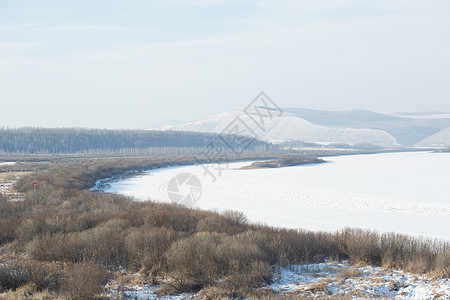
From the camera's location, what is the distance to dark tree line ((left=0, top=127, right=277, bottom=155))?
110625 mm

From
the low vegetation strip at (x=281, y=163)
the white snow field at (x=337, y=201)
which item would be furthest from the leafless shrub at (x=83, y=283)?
the low vegetation strip at (x=281, y=163)

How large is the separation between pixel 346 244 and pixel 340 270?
6.03ft

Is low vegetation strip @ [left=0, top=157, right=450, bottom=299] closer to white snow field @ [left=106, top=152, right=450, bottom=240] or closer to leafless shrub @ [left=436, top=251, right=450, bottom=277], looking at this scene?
leafless shrub @ [left=436, top=251, right=450, bottom=277]

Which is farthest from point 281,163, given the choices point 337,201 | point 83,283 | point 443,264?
point 83,283

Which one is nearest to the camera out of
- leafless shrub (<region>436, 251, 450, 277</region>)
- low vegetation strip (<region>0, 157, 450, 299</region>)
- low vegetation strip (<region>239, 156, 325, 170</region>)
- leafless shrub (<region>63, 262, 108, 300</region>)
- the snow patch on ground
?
leafless shrub (<region>63, 262, 108, 300</region>)

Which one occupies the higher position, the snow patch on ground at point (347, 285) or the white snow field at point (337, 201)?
the snow patch on ground at point (347, 285)

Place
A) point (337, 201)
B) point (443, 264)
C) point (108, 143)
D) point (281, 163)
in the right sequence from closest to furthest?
point (443, 264) < point (337, 201) < point (281, 163) < point (108, 143)

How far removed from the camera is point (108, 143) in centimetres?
12619

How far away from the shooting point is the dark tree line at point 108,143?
4355 inches

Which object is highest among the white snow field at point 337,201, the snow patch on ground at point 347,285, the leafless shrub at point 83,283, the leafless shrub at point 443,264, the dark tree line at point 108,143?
the dark tree line at point 108,143

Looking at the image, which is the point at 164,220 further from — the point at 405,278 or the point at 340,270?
the point at 405,278

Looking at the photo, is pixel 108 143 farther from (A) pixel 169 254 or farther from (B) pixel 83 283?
(B) pixel 83 283

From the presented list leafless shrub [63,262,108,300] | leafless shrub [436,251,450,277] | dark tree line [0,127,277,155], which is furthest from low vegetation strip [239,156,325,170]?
dark tree line [0,127,277,155]

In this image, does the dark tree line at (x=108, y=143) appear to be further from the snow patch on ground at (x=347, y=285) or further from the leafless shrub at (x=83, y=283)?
the snow patch on ground at (x=347, y=285)
